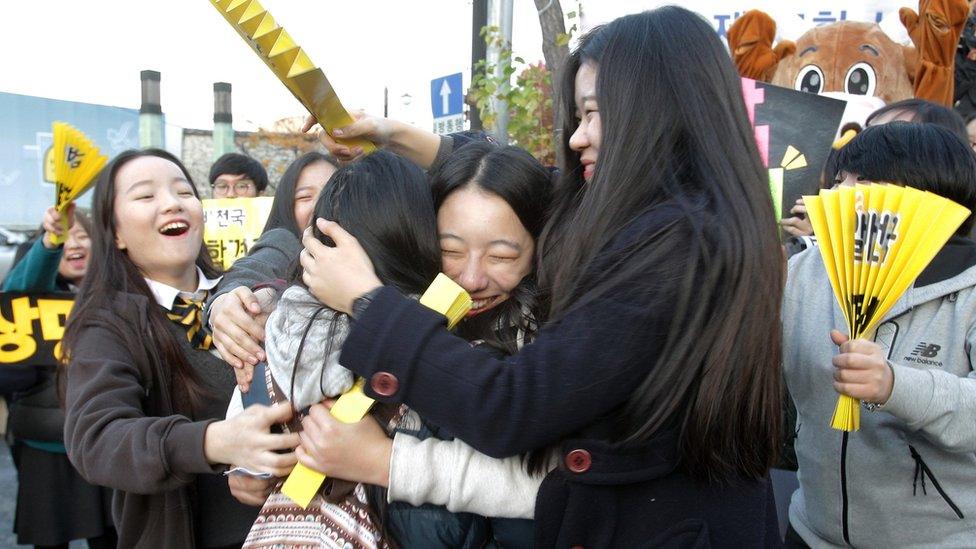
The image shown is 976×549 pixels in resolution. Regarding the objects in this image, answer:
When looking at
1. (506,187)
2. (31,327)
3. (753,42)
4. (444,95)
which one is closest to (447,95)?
(444,95)

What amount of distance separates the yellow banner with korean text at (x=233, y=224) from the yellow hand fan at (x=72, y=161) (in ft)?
6.95

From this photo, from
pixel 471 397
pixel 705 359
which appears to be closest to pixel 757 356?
pixel 705 359

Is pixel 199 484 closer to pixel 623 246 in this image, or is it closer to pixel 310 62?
pixel 310 62

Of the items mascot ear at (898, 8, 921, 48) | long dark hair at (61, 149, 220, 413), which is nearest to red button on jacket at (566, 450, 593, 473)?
long dark hair at (61, 149, 220, 413)

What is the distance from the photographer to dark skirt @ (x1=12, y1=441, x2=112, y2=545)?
10.1 feet

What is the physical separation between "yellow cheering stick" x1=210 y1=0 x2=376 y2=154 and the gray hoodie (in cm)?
134

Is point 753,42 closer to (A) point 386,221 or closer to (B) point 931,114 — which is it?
(B) point 931,114

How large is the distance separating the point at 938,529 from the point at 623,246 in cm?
113

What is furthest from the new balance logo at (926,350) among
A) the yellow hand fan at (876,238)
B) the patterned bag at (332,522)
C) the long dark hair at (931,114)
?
the patterned bag at (332,522)

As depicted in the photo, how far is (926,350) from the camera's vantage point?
1776 millimetres

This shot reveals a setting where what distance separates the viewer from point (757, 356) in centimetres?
128

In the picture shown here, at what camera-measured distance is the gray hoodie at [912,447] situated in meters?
1.75

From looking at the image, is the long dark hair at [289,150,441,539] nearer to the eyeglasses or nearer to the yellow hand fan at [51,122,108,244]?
the yellow hand fan at [51,122,108,244]

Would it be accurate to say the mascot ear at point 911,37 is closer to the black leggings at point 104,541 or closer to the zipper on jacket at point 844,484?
the zipper on jacket at point 844,484
